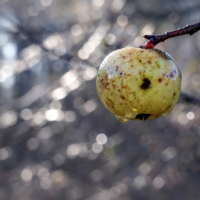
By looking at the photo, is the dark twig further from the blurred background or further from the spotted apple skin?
the blurred background

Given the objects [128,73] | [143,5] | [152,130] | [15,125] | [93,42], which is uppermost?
[128,73]

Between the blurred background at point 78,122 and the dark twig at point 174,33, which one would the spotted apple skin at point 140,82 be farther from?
the blurred background at point 78,122

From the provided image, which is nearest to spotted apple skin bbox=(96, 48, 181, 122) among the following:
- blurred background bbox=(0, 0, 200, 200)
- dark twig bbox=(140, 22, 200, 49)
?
dark twig bbox=(140, 22, 200, 49)

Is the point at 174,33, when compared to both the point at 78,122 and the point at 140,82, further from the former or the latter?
the point at 78,122

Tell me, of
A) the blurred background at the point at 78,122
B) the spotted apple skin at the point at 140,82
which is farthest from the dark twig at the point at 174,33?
the blurred background at the point at 78,122

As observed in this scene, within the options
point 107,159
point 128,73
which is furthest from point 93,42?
point 128,73

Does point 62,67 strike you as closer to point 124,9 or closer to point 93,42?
point 93,42
